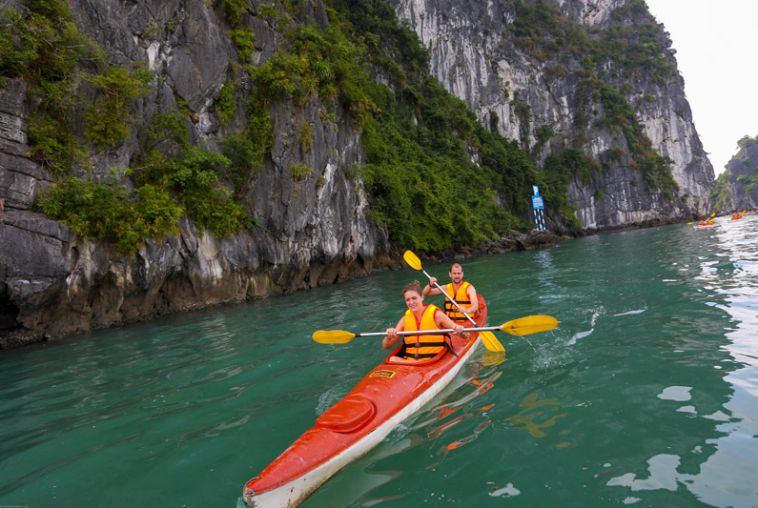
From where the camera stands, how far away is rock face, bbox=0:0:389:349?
371 inches

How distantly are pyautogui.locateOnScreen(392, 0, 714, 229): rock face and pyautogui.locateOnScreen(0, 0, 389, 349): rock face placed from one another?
28572mm

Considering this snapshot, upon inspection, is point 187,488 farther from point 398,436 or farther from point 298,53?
point 298,53

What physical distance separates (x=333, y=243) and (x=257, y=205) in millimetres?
4106

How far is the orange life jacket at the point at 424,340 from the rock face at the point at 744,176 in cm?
10887

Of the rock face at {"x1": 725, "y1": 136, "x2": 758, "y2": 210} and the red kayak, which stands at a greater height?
the rock face at {"x1": 725, "y1": 136, "x2": 758, "y2": 210}

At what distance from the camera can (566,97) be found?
170 feet

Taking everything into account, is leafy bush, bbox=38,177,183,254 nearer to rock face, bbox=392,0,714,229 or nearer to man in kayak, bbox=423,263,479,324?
man in kayak, bbox=423,263,479,324

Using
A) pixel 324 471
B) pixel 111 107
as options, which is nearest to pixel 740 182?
pixel 111 107

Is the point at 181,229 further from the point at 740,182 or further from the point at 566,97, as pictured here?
the point at 740,182

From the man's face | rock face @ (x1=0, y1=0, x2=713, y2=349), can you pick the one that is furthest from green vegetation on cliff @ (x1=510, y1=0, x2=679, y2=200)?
the man's face

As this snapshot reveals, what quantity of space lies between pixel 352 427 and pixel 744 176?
11792cm

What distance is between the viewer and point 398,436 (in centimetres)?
367

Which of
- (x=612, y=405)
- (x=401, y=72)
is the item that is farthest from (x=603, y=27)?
(x=612, y=405)

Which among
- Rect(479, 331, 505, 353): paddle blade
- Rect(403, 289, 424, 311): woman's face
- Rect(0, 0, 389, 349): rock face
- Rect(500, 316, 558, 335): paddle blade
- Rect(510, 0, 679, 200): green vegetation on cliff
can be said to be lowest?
Rect(479, 331, 505, 353): paddle blade
